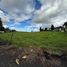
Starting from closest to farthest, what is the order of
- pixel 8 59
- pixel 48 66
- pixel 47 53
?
pixel 48 66
pixel 8 59
pixel 47 53

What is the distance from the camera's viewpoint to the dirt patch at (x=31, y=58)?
12.3 metres

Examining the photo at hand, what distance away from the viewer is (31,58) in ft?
42.7

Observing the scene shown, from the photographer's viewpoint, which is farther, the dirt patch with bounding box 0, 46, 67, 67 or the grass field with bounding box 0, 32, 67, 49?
the grass field with bounding box 0, 32, 67, 49

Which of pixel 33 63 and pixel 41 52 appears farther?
pixel 41 52

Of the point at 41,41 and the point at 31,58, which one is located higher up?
the point at 41,41

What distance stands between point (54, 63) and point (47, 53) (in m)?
1.81

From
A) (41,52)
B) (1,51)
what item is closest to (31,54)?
(41,52)

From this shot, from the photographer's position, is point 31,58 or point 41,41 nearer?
point 31,58

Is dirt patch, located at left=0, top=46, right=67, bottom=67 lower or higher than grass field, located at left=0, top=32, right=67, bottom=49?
lower

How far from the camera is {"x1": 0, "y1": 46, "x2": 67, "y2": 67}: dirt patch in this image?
12305mm

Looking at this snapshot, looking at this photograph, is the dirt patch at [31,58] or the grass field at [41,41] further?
the grass field at [41,41]

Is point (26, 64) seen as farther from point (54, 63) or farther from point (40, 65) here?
point (54, 63)

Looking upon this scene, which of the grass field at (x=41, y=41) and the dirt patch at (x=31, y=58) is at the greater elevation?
the grass field at (x=41, y=41)

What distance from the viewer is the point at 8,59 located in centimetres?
1320
